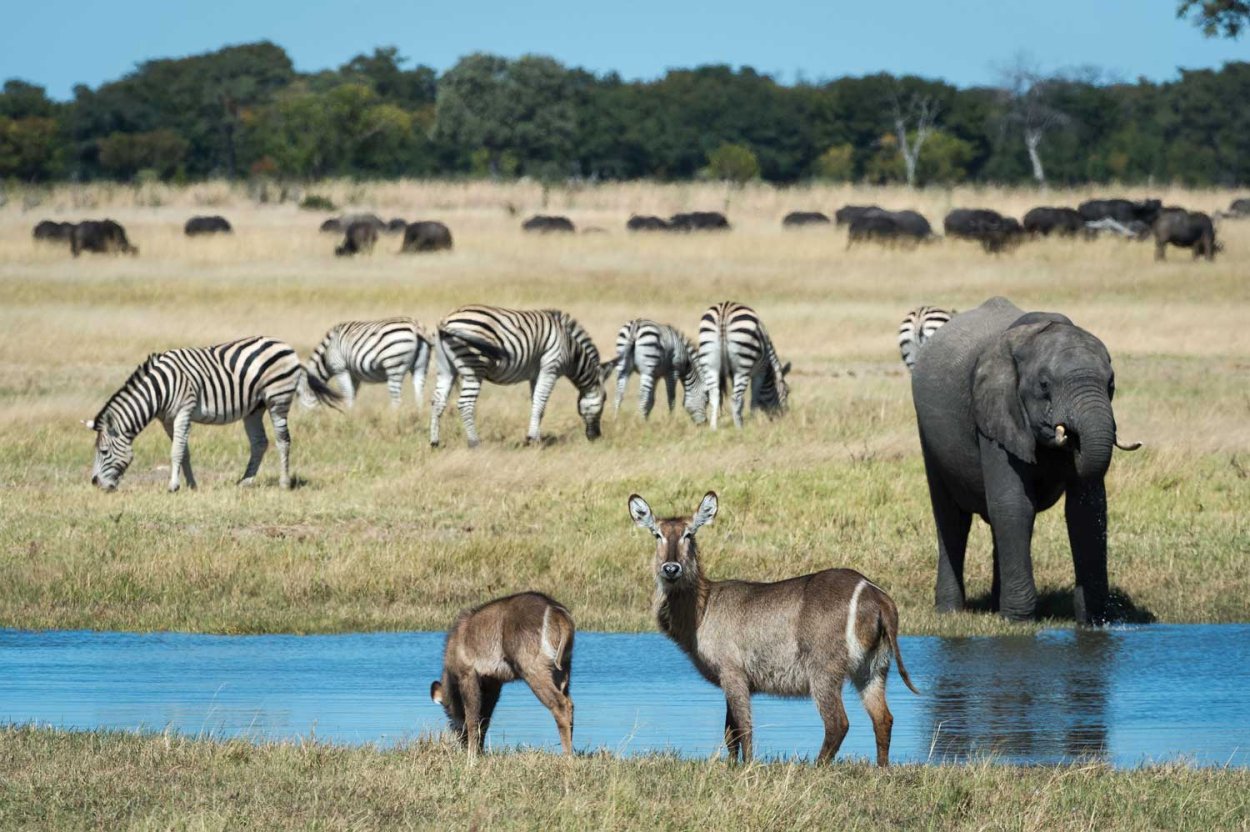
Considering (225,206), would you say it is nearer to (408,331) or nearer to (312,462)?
(408,331)

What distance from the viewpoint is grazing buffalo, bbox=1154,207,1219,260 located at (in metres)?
47.7

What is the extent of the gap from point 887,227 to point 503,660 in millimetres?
44383

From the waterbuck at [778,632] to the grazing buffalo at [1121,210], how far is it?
4817 centimetres

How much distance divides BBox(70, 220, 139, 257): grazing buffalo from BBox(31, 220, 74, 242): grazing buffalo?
58 cm

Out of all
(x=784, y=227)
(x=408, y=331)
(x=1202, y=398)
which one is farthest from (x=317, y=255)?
(x=1202, y=398)

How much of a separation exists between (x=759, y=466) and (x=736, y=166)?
79.4 m

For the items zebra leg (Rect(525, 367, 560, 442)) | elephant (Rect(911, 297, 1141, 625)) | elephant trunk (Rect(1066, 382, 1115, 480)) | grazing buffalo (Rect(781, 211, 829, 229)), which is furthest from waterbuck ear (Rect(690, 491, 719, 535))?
grazing buffalo (Rect(781, 211, 829, 229))

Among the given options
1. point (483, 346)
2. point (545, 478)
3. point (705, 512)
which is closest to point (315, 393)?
point (483, 346)

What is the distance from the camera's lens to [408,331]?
961 inches

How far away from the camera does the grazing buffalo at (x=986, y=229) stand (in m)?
50.6

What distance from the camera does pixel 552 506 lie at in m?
17.1

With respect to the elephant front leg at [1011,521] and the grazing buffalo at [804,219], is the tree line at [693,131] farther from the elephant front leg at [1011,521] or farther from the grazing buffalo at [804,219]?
the elephant front leg at [1011,521]

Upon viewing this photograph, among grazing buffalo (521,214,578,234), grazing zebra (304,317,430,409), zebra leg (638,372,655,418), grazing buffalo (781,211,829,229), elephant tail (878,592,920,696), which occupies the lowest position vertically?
zebra leg (638,372,655,418)

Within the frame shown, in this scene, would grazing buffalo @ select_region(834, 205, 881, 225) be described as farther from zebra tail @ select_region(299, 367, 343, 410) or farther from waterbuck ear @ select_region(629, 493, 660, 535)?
waterbuck ear @ select_region(629, 493, 660, 535)
